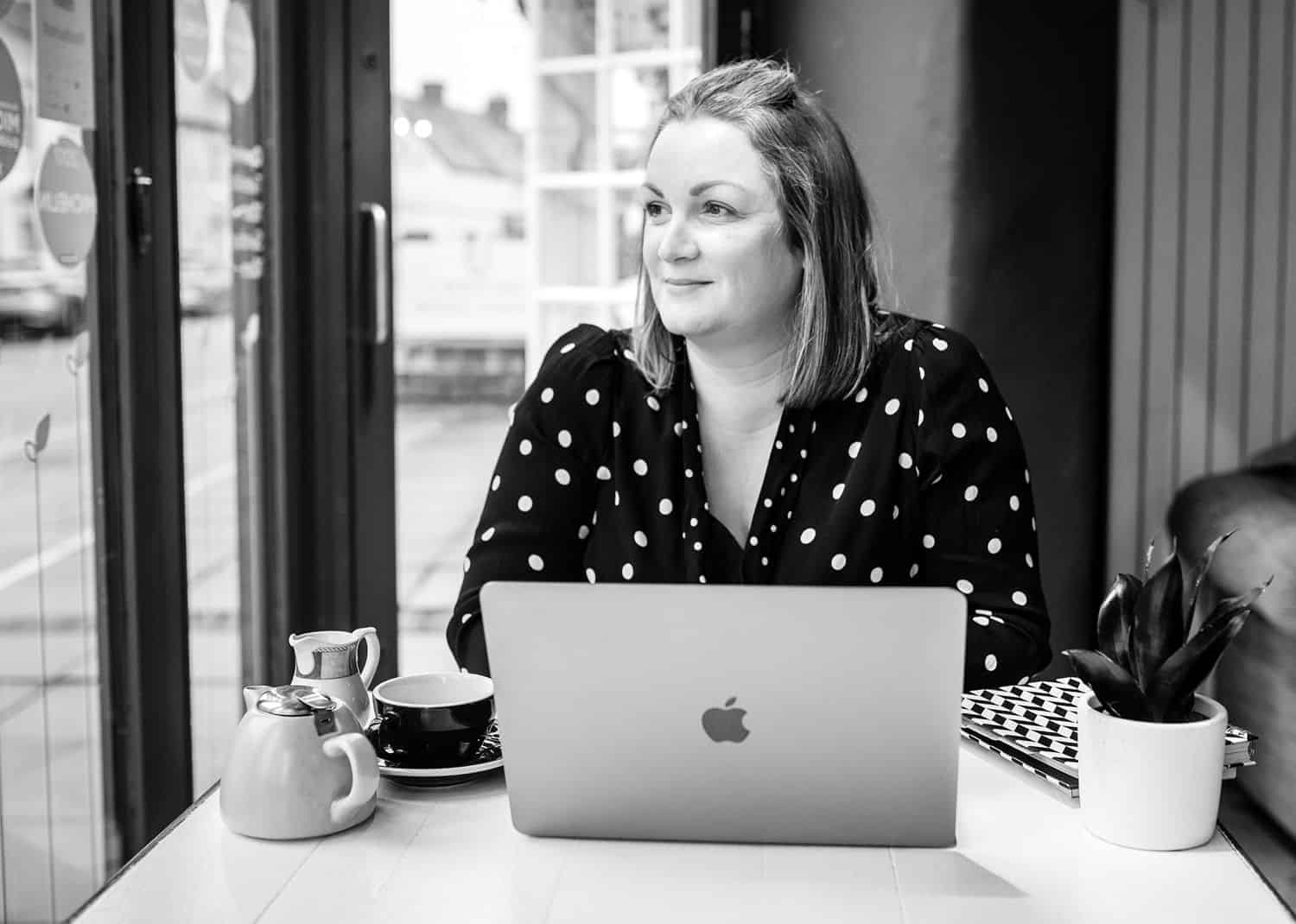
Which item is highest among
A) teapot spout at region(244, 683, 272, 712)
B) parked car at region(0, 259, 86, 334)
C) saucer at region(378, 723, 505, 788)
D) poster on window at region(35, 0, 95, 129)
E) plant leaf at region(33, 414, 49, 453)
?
poster on window at region(35, 0, 95, 129)

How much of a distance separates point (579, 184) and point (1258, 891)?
114 inches

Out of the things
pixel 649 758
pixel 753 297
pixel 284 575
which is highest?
pixel 753 297

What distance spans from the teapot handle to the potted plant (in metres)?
0.53

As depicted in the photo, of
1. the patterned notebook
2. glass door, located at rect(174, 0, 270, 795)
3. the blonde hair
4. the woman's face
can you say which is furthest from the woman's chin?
glass door, located at rect(174, 0, 270, 795)

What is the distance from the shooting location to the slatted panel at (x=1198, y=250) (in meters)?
2.95

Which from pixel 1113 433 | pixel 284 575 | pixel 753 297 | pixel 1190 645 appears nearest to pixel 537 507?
pixel 753 297

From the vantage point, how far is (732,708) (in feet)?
3.05

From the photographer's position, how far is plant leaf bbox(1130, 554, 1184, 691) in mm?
997

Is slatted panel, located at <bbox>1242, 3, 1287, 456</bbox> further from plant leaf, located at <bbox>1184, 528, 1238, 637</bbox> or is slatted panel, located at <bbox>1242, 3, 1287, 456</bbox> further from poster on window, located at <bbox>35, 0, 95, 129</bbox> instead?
poster on window, located at <bbox>35, 0, 95, 129</bbox>

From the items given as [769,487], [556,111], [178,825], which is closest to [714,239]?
[769,487]

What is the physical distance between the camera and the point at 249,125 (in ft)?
8.31

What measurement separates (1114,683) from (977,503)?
0.60 m

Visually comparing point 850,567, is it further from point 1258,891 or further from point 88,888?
point 88,888

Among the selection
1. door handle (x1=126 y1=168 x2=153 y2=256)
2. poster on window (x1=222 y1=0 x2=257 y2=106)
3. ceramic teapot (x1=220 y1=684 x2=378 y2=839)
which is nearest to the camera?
ceramic teapot (x1=220 y1=684 x2=378 y2=839)
